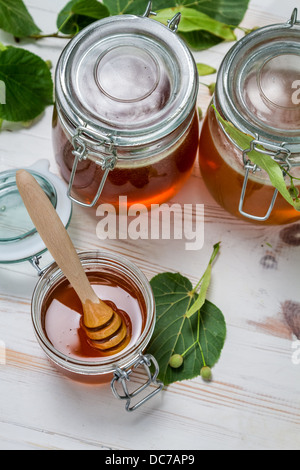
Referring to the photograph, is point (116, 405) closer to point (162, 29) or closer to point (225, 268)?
point (225, 268)

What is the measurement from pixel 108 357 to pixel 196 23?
0.46m

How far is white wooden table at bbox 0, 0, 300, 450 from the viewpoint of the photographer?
80 cm

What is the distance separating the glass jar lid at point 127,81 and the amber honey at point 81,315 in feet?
0.62

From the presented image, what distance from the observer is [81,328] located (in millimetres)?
777

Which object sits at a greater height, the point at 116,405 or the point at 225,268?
the point at 225,268

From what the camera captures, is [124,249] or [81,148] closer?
[81,148]

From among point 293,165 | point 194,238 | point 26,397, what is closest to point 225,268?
point 194,238

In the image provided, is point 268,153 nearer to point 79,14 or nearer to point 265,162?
point 265,162

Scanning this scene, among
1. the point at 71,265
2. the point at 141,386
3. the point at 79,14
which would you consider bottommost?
the point at 141,386

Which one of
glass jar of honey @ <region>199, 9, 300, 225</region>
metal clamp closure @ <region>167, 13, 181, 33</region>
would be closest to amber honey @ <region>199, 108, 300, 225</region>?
glass jar of honey @ <region>199, 9, 300, 225</region>

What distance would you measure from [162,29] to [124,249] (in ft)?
0.91

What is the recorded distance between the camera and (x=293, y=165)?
728 millimetres

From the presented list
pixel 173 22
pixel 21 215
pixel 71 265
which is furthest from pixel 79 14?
pixel 71 265

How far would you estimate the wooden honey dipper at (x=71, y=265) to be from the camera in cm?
62
